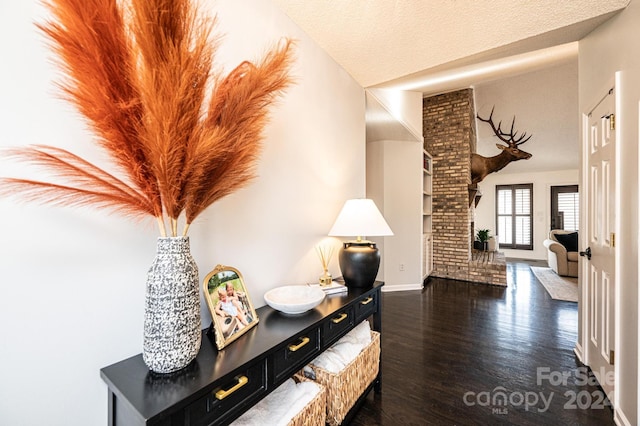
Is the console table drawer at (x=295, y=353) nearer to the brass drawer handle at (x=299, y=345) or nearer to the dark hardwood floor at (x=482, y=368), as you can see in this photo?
the brass drawer handle at (x=299, y=345)

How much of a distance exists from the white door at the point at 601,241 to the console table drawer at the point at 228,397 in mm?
2215

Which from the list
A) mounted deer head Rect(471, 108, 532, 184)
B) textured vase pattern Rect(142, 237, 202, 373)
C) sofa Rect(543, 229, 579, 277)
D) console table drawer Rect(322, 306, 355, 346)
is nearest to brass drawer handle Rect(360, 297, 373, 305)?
console table drawer Rect(322, 306, 355, 346)

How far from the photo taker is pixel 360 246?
184 centimetres

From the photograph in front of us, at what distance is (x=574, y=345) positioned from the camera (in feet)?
8.41

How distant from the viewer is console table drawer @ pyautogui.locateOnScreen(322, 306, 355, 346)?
4.50 feet

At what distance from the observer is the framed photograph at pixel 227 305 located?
1044 mm

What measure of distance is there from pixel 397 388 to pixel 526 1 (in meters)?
2.63

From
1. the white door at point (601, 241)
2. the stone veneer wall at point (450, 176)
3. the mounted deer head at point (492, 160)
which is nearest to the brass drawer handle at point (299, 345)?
the white door at point (601, 241)

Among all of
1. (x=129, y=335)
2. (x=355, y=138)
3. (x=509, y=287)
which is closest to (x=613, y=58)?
(x=355, y=138)

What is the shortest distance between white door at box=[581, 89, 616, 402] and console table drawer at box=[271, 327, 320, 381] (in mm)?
1941

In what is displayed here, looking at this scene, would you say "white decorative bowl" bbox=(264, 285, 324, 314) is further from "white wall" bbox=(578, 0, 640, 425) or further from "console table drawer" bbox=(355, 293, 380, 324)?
"white wall" bbox=(578, 0, 640, 425)

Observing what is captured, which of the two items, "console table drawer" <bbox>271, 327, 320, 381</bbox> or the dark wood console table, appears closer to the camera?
the dark wood console table

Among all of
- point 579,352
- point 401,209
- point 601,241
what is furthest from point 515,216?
point 601,241

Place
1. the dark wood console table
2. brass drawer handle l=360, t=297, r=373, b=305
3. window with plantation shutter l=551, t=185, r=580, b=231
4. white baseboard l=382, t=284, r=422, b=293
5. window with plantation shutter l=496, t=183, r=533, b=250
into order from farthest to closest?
window with plantation shutter l=496, t=183, r=533, b=250, window with plantation shutter l=551, t=185, r=580, b=231, white baseboard l=382, t=284, r=422, b=293, brass drawer handle l=360, t=297, r=373, b=305, the dark wood console table
